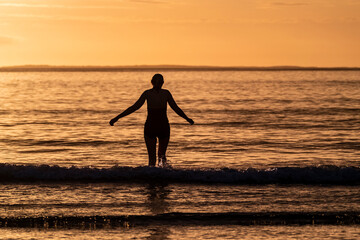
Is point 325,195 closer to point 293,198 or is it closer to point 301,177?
point 293,198

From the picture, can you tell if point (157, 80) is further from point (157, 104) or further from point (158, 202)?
point (158, 202)

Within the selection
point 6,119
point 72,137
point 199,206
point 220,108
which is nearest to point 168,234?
point 199,206

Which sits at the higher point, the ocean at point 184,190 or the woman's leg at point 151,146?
the woman's leg at point 151,146

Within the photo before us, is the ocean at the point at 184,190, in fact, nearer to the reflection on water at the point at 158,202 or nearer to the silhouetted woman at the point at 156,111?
the reflection on water at the point at 158,202

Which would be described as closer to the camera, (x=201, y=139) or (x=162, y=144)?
(x=162, y=144)

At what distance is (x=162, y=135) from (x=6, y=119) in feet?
74.2

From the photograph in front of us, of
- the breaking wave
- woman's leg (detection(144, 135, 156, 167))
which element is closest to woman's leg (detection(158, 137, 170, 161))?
woman's leg (detection(144, 135, 156, 167))

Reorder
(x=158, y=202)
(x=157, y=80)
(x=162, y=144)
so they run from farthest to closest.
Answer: (x=162, y=144)
(x=157, y=80)
(x=158, y=202)

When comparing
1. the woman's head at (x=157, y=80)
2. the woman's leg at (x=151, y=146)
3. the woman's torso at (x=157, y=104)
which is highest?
the woman's head at (x=157, y=80)

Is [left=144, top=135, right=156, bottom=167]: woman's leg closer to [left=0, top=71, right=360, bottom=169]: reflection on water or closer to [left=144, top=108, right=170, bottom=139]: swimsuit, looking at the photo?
[left=144, top=108, right=170, bottom=139]: swimsuit

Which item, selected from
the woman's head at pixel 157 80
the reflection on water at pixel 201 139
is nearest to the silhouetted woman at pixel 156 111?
the woman's head at pixel 157 80

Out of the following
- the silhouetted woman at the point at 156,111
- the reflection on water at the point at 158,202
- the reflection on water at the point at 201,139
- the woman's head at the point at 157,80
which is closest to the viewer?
the reflection on water at the point at 158,202

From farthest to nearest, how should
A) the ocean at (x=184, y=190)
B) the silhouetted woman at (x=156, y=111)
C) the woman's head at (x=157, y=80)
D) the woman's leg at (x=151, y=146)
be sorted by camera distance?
the woman's leg at (x=151, y=146), the silhouetted woman at (x=156, y=111), the woman's head at (x=157, y=80), the ocean at (x=184, y=190)

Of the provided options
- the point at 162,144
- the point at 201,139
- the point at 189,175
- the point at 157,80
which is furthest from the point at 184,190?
the point at 201,139
